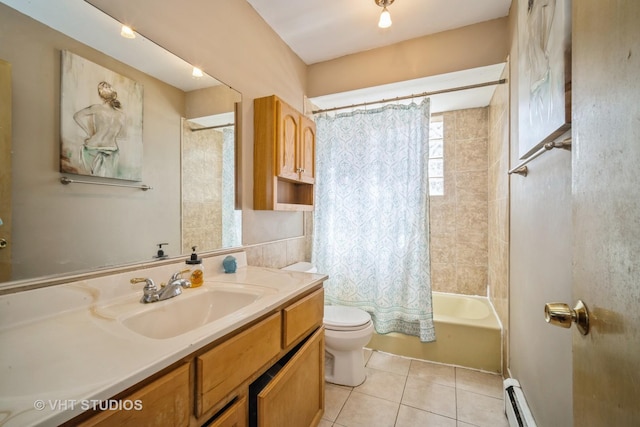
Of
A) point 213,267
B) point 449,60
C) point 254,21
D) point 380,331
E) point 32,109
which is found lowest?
point 380,331

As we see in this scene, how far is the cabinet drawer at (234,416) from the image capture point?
746 mm

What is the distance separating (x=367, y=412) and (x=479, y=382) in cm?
86

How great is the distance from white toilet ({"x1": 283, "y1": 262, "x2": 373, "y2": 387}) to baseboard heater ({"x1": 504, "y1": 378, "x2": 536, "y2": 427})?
79 cm

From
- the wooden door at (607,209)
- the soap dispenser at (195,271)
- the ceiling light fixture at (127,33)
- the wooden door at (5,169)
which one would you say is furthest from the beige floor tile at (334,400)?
the ceiling light fixture at (127,33)

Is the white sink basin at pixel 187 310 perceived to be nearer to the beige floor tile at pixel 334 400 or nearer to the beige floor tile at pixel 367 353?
the beige floor tile at pixel 334 400

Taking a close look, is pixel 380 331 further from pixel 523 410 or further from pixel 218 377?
pixel 218 377

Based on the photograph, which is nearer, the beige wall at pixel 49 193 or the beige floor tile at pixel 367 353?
the beige wall at pixel 49 193

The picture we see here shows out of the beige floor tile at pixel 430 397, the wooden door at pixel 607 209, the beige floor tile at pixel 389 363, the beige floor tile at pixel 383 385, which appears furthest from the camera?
the beige floor tile at pixel 389 363

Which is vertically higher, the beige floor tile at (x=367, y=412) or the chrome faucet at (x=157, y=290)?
the chrome faucet at (x=157, y=290)

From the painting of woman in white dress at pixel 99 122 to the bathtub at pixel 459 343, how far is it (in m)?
2.12

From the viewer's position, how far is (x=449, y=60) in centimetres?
196

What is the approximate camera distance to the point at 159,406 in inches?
23.2

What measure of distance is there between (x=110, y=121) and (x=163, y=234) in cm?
50

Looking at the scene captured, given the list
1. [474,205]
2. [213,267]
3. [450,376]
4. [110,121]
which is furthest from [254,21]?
[450,376]
